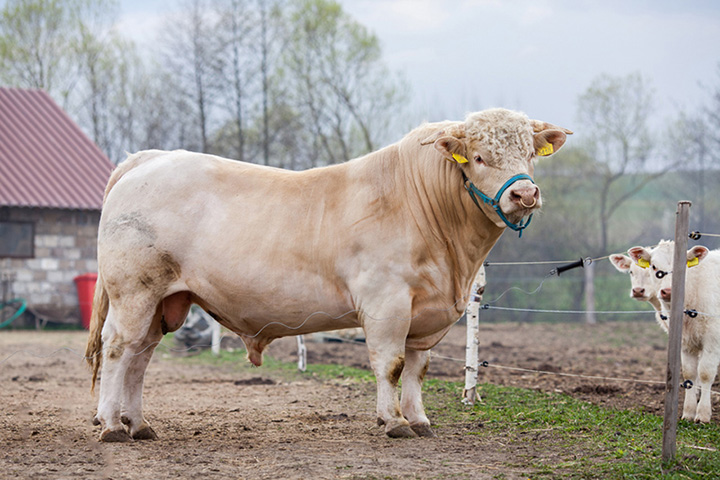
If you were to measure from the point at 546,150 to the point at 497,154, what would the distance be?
1.62 ft

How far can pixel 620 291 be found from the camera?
21047mm

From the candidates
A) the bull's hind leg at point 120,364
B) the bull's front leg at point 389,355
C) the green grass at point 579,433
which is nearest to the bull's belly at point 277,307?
the bull's front leg at point 389,355

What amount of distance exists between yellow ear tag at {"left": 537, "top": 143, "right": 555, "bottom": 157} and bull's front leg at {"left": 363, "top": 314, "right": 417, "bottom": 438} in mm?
1536

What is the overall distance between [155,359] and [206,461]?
24.8 feet

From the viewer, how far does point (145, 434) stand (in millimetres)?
5594

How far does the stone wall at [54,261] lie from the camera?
17.7 meters

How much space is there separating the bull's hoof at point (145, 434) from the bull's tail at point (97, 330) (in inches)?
26.5

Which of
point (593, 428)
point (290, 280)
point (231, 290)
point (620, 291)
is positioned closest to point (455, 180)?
point (290, 280)

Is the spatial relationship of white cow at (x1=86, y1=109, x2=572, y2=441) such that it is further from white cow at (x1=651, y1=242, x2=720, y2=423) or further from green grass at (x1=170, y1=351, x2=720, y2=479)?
white cow at (x1=651, y1=242, x2=720, y2=423)

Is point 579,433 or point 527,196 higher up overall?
point 527,196

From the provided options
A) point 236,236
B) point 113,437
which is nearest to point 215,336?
point 113,437

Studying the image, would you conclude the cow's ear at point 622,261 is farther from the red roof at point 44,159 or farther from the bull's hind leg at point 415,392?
the red roof at point 44,159

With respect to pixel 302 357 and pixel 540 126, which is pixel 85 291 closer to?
pixel 302 357

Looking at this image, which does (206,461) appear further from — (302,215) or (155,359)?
(155,359)
